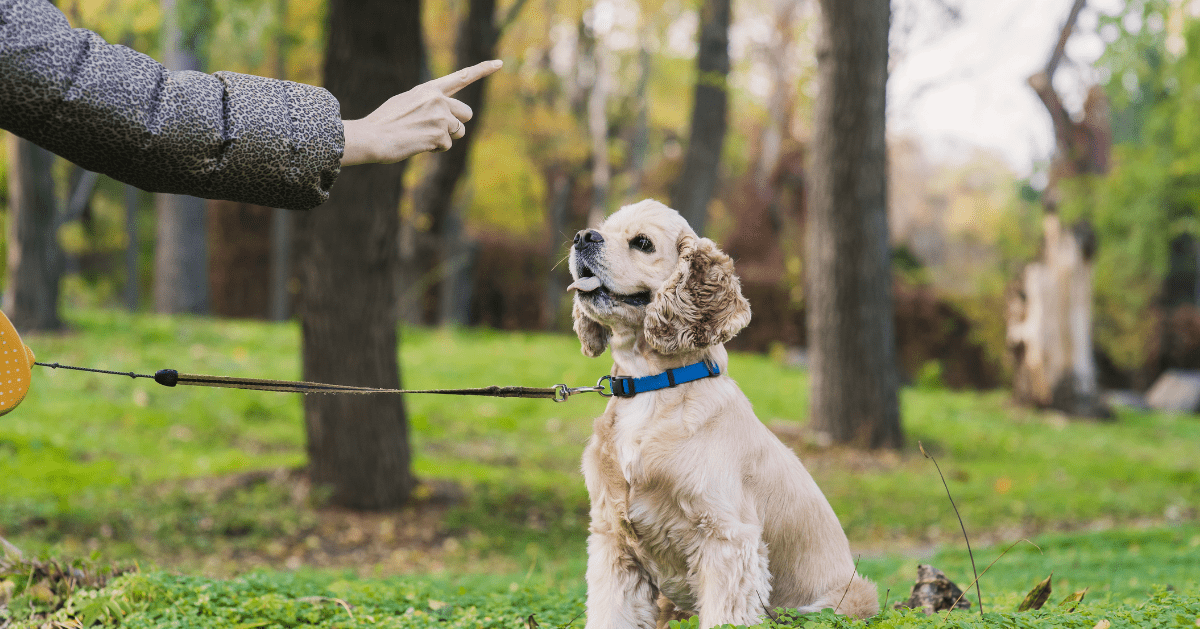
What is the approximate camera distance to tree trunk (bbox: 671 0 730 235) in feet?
43.9

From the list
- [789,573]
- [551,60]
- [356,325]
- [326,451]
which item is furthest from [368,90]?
[551,60]

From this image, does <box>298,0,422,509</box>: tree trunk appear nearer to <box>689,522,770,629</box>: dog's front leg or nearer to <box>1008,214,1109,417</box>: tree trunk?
<box>689,522,770,629</box>: dog's front leg

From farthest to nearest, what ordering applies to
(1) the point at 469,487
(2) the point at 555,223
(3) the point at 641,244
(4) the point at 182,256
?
1. (2) the point at 555,223
2. (4) the point at 182,256
3. (1) the point at 469,487
4. (3) the point at 641,244

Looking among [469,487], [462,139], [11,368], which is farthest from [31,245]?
[11,368]

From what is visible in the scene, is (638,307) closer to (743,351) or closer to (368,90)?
(368,90)

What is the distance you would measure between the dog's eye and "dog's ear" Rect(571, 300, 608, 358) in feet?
1.16

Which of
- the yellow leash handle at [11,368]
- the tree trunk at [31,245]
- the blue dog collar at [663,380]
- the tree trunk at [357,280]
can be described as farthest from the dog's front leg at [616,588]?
the tree trunk at [31,245]

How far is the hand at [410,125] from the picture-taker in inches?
106

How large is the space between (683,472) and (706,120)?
11679 millimetres

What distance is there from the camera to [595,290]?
3074mm

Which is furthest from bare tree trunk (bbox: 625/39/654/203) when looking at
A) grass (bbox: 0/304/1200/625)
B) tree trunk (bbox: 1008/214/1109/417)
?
grass (bbox: 0/304/1200/625)

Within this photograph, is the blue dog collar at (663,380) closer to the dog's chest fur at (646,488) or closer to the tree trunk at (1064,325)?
the dog's chest fur at (646,488)

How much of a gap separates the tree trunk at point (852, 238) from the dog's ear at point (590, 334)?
6.81 m

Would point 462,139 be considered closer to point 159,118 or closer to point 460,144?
point 460,144
